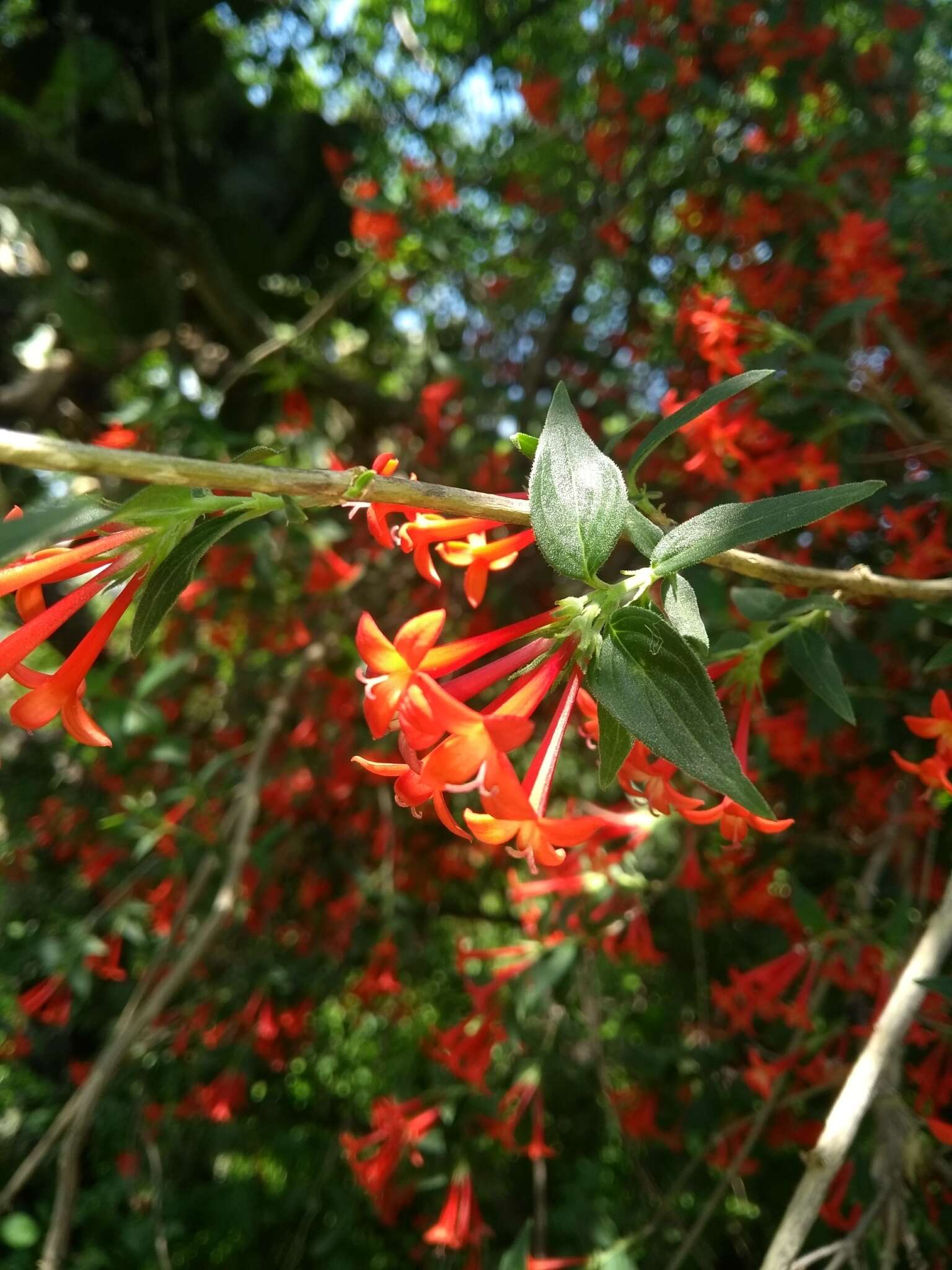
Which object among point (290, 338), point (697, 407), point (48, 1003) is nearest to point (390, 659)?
point (697, 407)

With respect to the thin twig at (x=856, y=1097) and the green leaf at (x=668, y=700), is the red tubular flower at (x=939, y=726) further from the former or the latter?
the green leaf at (x=668, y=700)

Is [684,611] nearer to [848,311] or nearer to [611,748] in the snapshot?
[611,748]

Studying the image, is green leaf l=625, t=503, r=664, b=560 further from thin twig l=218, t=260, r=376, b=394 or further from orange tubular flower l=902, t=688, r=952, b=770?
thin twig l=218, t=260, r=376, b=394

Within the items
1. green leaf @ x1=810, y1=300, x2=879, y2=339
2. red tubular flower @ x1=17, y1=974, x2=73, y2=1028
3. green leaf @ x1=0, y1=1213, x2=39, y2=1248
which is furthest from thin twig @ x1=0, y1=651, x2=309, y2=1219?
green leaf @ x1=810, y1=300, x2=879, y2=339

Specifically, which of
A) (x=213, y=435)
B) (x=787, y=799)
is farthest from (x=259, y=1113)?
(x=213, y=435)

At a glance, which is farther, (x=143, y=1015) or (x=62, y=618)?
(x=143, y=1015)

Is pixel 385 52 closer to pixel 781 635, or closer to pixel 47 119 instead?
pixel 47 119

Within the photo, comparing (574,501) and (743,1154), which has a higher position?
(574,501)
